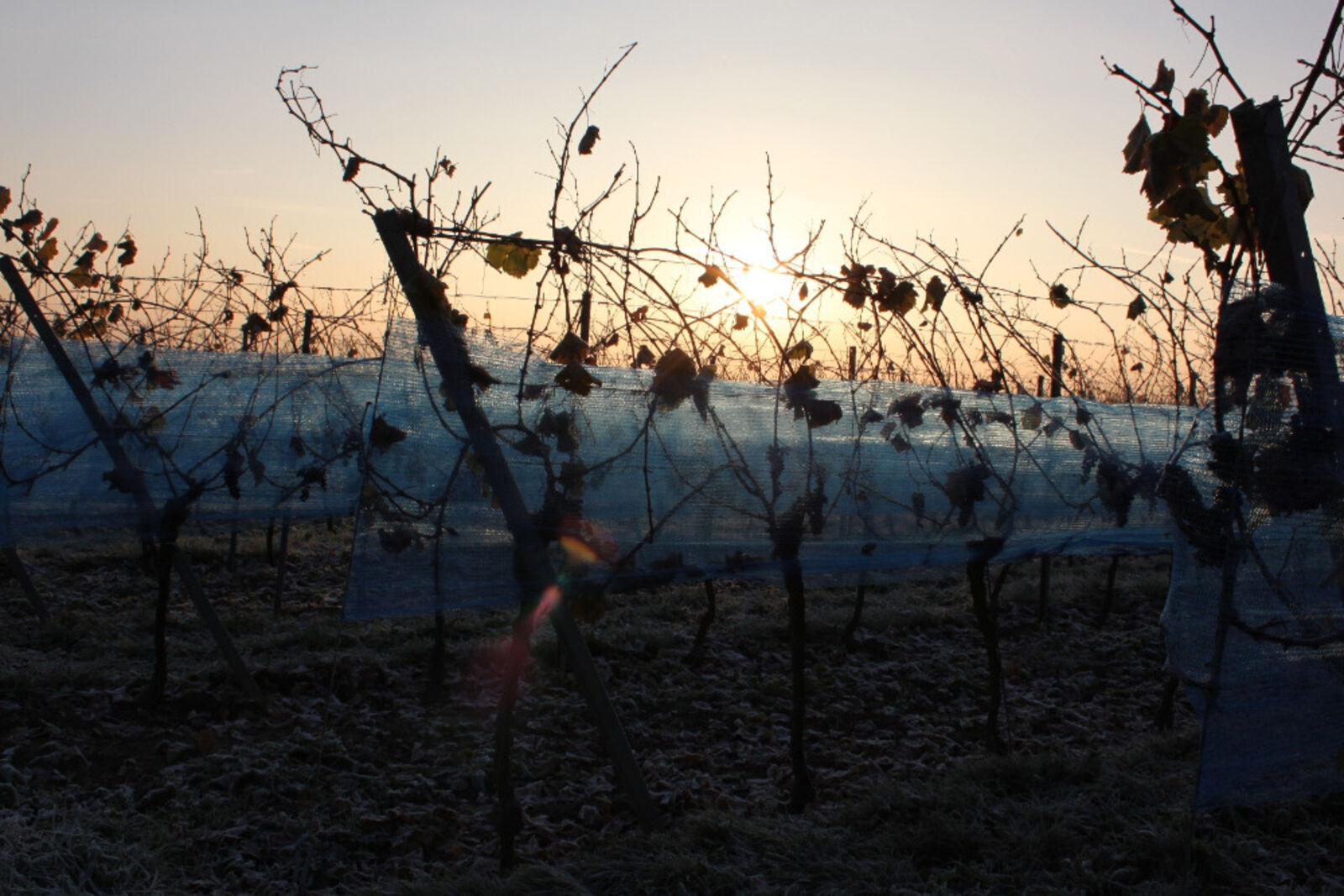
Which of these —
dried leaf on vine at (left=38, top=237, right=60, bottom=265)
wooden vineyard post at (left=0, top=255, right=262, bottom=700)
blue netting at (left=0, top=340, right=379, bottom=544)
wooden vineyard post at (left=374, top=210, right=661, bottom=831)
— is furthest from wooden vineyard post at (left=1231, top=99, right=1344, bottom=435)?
dried leaf on vine at (left=38, top=237, right=60, bottom=265)

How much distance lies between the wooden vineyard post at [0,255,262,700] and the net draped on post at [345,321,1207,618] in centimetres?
164

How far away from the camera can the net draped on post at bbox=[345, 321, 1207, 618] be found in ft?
9.12

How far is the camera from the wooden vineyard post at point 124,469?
13.1 ft

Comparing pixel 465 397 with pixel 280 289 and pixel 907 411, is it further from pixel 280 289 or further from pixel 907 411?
pixel 280 289

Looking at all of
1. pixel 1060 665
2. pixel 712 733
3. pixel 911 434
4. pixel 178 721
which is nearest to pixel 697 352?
pixel 911 434

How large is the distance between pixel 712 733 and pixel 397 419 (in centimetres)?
203

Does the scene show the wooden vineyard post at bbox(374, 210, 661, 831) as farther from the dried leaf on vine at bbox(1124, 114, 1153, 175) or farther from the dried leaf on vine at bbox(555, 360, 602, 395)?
the dried leaf on vine at bbox(1124, 114, 1153, 175)

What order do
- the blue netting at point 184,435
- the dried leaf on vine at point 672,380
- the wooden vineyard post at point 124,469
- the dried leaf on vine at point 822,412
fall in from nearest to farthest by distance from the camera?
the dried leaf on vine at point 672,380 → the dried leaf on vine at point 822,412 → the wooden vineyard post at point 124,469 → the blue netting at point 184,435

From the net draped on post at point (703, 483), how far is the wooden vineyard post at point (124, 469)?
1636 mm

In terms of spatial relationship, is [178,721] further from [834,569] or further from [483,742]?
[834,569]

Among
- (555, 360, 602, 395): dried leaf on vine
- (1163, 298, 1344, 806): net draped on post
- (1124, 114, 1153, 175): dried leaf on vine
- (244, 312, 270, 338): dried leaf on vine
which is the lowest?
(1163, 298, 1344, 806): net draped on post

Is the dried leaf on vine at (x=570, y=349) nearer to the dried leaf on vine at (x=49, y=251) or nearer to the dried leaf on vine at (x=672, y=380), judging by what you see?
the dried leaf on vine at (x=672, y=380)

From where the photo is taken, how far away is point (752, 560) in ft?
10.3

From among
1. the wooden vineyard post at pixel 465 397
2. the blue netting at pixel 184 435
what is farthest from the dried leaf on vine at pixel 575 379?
the blue netting at pixel 184 435
